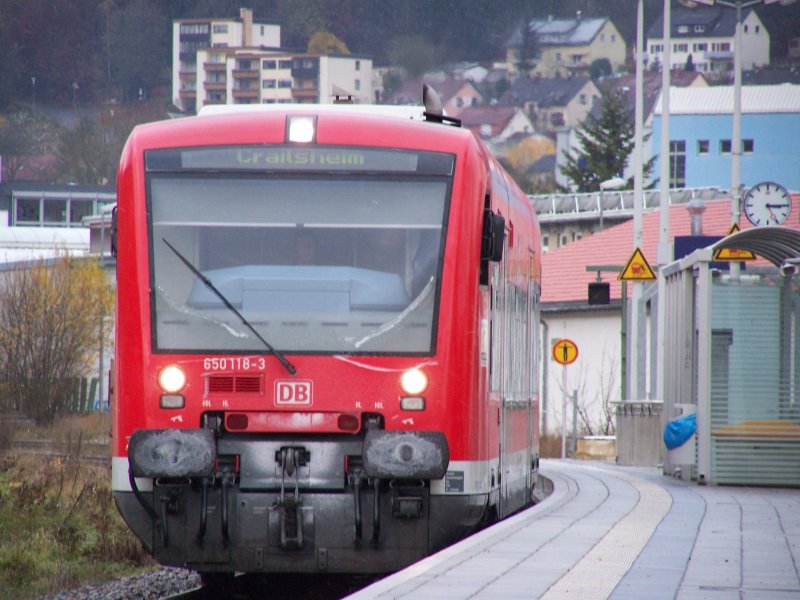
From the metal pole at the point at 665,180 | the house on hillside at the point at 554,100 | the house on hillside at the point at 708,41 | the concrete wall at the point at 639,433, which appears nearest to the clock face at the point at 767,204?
the metal pole at the point at 665,180

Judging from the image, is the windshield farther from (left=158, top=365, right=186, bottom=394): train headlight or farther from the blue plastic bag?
the blue plastic bag

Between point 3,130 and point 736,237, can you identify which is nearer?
point 736,237

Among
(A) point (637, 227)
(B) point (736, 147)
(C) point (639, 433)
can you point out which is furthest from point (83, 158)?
(C) point (639, 433)

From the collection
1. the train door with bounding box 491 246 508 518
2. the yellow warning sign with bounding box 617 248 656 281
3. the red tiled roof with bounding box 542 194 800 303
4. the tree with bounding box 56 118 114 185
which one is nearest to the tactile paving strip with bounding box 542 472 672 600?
the train door with bounding box 491 246 508 518

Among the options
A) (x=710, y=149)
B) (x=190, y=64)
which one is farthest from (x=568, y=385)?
(x=190, y=64)

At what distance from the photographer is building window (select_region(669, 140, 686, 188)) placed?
100125 mm

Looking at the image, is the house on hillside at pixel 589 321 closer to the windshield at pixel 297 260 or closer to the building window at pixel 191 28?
the windshield at pixel 297 260

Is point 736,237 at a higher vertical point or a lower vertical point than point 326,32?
lower

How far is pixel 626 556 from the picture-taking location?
11.1 meters

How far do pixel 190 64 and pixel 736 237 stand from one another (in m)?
151

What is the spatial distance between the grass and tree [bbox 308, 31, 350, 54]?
141m

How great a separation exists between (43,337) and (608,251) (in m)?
19.5

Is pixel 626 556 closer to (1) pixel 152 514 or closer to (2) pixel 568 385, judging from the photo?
A: (1) pixel 152 514

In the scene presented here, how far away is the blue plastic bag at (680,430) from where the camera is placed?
20250 mm
